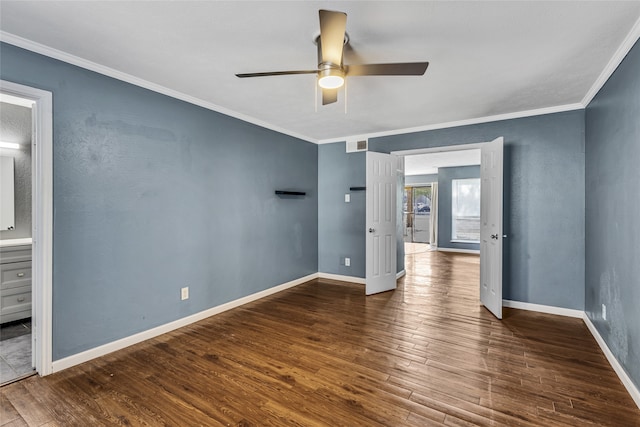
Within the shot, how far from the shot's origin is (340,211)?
5305 mm

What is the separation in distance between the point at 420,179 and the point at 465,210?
6.72ft

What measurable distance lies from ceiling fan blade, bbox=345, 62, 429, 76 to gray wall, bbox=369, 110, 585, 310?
104 inches

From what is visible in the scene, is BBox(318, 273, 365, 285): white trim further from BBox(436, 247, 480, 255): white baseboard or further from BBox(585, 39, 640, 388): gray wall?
BBox(436, 247, 480, 255): white baseboard

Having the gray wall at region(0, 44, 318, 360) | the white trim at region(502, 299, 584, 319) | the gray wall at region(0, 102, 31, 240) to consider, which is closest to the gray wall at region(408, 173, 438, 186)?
the white trim at region(502, 299, 584, 319)

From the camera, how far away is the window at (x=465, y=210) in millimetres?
8750

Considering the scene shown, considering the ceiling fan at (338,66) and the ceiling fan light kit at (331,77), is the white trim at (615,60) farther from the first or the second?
the ceiling fan light kit at (331,77)

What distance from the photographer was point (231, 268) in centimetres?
381

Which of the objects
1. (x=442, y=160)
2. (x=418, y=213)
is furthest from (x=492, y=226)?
(x=418, y=213)

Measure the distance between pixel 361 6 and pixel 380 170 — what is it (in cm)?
287

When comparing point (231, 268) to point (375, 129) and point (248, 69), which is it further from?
point (375, 129)

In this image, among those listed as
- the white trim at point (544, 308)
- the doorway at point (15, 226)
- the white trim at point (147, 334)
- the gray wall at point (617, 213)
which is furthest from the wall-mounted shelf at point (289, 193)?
the gray wall at point (617, 213)

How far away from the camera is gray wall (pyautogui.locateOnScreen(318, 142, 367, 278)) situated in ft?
16.8

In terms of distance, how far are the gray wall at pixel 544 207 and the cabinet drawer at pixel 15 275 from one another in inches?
223

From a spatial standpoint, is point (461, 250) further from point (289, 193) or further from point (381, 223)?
point (289, 193)
